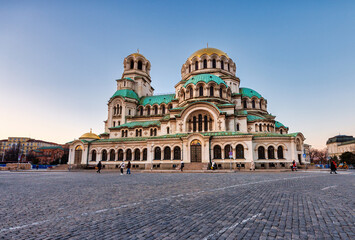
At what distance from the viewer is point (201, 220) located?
512cm

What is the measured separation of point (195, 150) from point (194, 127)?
517 cm

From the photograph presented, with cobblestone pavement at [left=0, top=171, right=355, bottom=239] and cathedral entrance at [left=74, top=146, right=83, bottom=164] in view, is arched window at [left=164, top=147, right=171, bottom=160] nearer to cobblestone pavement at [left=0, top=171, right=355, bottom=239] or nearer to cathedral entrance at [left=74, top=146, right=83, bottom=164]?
cathedral entrance at [left=74, top=146, right=83, bottom=164]

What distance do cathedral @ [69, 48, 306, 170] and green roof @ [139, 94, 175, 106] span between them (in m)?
0.27

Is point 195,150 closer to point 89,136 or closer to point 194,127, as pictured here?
point 194,127

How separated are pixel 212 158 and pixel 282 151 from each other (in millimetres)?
11486

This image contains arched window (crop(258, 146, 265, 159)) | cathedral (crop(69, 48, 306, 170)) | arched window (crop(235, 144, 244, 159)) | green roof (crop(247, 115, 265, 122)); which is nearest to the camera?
arched window (crop(235, 144, 244, 159))

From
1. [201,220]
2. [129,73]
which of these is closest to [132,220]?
[201,220]

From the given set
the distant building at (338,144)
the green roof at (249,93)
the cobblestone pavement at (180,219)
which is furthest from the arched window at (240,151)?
the distant building at (338,144)

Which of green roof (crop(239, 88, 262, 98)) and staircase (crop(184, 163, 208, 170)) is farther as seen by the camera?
green roof (crop(239, 88, 262, 98))

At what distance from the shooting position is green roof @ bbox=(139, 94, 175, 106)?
49.4 meters

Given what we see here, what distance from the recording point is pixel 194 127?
1463 inches

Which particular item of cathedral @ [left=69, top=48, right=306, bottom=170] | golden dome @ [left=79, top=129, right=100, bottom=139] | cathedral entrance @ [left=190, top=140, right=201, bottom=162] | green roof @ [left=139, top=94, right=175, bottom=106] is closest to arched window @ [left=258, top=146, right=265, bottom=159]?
cathedral @ [left=69, top=48, right=306, bottom=170]

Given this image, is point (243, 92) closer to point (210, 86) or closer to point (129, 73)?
point (210, 86)

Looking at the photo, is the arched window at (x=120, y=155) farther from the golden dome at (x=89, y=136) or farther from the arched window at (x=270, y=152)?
the arched window at (x=270, y=152)
